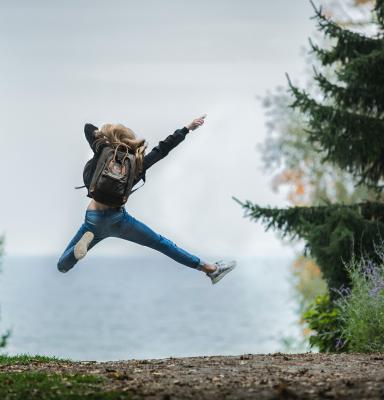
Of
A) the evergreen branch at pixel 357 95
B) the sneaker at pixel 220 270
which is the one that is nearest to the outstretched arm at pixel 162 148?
the sneaker at pixel 220 270

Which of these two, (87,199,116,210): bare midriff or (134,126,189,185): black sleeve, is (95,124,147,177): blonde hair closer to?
(134,126,189,185): black sleeve

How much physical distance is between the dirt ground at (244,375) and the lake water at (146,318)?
12792 millimetres

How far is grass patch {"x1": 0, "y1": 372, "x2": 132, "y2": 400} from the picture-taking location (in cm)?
668

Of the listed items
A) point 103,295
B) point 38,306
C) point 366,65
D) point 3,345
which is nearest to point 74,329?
point 38,306

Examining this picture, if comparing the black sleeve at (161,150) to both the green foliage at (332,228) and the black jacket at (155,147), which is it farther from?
the green foliage at (332,228)

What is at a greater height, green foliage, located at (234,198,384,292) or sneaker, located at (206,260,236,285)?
green foliage, located at (234,198,384,292)

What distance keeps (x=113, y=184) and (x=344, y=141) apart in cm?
568

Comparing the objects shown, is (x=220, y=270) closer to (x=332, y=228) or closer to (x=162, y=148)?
(x=162, y=148)

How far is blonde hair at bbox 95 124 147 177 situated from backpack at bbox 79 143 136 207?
0.25 ft

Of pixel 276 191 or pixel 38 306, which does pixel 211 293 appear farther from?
pixel 276 191

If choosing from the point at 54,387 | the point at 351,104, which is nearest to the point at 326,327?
the point at 351,104

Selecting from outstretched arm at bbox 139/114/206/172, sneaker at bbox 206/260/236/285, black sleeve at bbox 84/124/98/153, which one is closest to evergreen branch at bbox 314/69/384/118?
sneaker at bbox 206/260/236/285

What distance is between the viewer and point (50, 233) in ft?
369

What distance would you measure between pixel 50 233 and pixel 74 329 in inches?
2202
